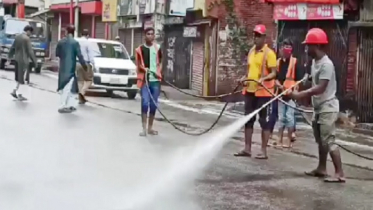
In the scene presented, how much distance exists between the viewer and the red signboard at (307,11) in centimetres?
1759

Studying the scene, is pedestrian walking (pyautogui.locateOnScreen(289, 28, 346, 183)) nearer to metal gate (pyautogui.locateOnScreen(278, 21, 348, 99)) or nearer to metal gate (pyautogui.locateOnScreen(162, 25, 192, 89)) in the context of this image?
metal gate (pyautogui.locateOnScreen(278, 21, 348, 99))

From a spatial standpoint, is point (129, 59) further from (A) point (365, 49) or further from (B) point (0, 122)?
(B) point (0, 122)

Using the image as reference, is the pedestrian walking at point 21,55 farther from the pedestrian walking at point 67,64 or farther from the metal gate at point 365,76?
the metal gate at point 365,76

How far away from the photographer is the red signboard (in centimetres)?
1759

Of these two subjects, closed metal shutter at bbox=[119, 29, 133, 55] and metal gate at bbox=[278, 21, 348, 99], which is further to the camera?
closed metal shutter at bbox=[119, 29, 133, 55]

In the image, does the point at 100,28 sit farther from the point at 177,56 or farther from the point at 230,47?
the point at 230,47

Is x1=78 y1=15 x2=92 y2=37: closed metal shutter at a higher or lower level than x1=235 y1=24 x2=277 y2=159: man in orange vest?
higher

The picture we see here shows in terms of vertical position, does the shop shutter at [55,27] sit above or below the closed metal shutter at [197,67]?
above

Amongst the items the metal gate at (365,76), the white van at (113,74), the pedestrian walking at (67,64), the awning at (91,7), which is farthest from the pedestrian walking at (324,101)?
the awning at (91,7)

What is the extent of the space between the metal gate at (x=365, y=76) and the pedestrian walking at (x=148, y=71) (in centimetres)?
557

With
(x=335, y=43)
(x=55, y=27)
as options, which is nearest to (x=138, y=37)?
(x=335, y=43)

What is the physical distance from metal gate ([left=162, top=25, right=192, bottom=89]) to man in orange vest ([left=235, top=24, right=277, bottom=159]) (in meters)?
16.3

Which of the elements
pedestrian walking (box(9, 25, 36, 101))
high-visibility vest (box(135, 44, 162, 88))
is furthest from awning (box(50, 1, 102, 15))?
high-visibility vest (box(135, 44, 162, 88))

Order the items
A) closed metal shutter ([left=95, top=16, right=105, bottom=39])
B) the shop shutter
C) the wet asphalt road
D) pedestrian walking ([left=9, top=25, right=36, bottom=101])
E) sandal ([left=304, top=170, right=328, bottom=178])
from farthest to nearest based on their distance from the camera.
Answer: the shop shutter < closed metal shutter ([left=95, top=16, right=105, bottom=39]) < pedestrian walking ([left=9, top=25, right=36, bottom=101]) < sandal ([left=304, top=170, right=328, bottom=178]) < the wet asphalt road
